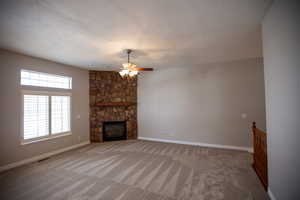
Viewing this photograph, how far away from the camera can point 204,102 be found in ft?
16.1

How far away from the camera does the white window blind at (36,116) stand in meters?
3.60

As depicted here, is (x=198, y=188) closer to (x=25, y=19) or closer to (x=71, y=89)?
(x=25, y=19)

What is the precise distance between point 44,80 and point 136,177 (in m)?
3.92

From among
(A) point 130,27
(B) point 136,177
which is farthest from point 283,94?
(B) point 136,177

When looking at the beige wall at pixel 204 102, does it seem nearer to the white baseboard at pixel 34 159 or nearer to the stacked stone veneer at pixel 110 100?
the stacked stone veneer at pixel 110 100

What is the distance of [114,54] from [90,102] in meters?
2.72

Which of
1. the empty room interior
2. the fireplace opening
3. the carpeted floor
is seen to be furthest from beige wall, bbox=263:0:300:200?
the fireplace opening

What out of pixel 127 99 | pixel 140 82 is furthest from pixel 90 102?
pixel 140 82

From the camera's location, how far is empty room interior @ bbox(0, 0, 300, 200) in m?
1.83

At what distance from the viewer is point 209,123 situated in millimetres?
4801

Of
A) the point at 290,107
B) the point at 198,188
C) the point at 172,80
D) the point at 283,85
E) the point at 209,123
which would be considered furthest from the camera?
the point at 172,80

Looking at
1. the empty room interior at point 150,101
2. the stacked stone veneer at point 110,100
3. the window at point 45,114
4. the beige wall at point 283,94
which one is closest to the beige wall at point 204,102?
the empty room interior at point 150,101

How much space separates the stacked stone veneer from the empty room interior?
0.14 ft

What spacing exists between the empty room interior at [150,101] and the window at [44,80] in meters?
0.03
